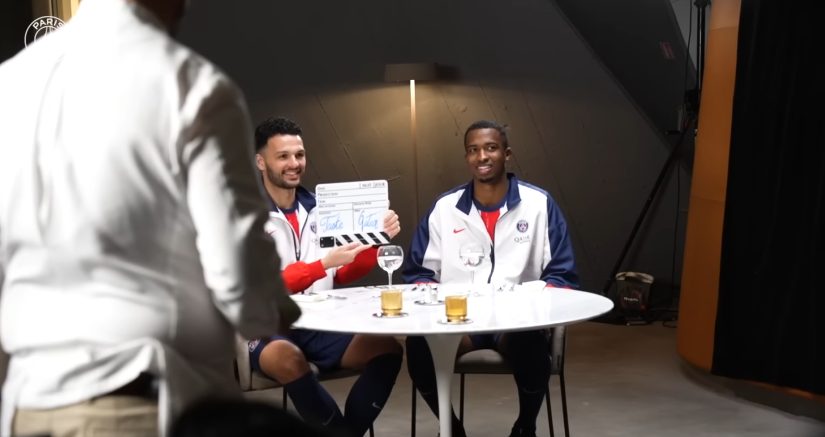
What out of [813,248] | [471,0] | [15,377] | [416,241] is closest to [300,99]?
[471,0]

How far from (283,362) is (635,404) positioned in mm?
2230

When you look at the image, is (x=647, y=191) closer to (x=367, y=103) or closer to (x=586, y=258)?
(x=586, y=258)

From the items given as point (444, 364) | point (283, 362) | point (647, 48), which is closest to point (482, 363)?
point (444, 364)

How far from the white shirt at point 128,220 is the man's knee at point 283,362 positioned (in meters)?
1.88

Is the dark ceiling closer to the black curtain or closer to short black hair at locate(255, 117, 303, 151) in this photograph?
the black curtain

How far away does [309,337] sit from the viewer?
3855 mm

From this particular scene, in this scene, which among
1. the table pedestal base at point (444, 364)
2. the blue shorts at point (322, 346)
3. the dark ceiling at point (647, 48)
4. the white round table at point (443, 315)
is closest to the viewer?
the white round table at point (443, 315)

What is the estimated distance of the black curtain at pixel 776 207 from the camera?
4.68 meters

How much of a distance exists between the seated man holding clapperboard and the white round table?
0.17 metres

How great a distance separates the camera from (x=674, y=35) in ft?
22.1

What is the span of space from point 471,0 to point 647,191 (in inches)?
74.2

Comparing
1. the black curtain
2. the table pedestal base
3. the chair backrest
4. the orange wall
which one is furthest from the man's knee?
the orange wall

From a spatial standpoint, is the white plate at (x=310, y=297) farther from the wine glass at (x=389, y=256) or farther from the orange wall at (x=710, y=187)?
the orange wall at (x=710, y=187)

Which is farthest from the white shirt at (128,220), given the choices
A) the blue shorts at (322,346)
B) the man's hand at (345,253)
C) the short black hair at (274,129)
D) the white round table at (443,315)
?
the short black hair at (274,129)
